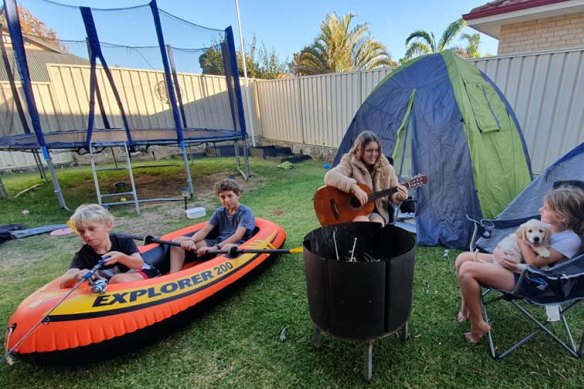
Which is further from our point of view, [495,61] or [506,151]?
[495,61]

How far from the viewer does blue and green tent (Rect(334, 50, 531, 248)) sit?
2.95m

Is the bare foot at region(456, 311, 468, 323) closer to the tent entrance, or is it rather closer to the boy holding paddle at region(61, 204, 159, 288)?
the tent entrance

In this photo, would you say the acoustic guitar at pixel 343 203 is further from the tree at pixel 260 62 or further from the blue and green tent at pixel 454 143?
the tree at pixel 260 62

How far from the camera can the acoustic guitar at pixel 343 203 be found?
8.92 feet

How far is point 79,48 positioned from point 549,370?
807 cm

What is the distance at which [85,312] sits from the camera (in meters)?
1.59

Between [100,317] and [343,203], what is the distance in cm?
203

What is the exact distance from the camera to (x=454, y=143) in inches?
117

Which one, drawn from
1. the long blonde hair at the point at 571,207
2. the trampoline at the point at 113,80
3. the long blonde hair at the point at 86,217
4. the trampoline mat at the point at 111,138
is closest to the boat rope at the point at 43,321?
the long blonde hair at the point at 86,217

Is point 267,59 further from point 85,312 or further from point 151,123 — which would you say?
point 85,312

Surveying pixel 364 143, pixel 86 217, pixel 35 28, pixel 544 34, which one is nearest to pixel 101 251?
pixel 86 217

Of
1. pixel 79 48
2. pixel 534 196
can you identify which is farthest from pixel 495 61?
pixel 79 48

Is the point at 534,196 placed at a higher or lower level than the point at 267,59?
lower

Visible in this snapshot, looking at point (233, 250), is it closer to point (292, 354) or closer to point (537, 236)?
point (292, 354)
